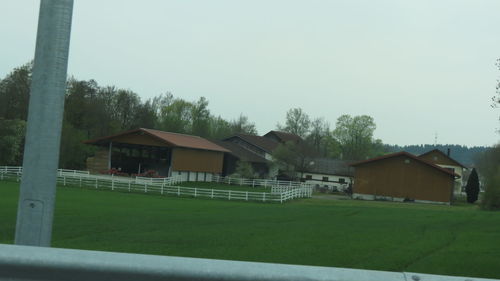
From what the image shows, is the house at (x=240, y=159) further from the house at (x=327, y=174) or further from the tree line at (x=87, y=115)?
the tree line at (x=87, y=115)

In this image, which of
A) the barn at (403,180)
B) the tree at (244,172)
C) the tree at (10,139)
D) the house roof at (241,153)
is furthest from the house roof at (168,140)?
the barn at (403,180)

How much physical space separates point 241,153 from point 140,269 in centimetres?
8110

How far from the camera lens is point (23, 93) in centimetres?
7175

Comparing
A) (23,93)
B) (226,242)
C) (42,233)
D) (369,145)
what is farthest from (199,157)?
(42,233)

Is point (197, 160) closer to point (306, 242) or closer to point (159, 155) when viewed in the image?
point (159, 155)

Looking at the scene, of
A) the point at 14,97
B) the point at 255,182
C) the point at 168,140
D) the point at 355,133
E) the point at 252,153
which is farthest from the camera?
the point at 355,133

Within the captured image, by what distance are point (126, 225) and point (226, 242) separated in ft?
19.6

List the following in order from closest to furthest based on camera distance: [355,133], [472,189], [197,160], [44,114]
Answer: [44,114] < [472,189] < [197,160] < [355,133]

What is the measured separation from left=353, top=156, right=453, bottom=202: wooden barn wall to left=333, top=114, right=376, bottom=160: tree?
4079 centimetres

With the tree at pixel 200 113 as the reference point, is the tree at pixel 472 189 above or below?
below

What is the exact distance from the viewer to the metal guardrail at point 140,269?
2.49 meters

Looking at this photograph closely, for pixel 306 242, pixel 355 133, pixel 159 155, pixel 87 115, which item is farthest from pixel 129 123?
pixel 306 242

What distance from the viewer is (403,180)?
57.5 meters

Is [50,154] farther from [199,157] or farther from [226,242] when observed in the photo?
[199,157]
